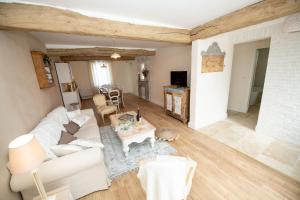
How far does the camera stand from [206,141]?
281 centimetres

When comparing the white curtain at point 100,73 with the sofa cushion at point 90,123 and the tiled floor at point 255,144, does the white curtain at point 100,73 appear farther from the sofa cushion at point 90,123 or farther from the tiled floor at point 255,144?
the tiled floor at point 255,144

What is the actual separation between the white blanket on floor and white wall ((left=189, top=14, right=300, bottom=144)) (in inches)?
93.4

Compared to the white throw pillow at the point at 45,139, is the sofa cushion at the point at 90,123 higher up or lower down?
lower down

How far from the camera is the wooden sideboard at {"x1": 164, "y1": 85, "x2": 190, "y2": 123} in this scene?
141 inches

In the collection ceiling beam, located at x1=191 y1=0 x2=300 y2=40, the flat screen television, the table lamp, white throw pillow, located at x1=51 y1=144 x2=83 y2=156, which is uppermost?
ceiling beam, located at x1=191 y1=0 x2=300 y2=40

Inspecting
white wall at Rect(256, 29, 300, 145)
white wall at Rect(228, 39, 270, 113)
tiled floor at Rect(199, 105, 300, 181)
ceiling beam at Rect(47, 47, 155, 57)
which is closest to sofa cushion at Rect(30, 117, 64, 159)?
ceiling beam at Rect(47, 47, 155, 57)

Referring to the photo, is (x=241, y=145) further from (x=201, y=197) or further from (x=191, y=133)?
(x=201, y=197)

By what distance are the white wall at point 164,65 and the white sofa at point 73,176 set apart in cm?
358

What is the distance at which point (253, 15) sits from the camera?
5.69 feet

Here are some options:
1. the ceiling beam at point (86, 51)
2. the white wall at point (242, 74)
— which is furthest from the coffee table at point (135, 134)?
the white wall at point (242, 74)

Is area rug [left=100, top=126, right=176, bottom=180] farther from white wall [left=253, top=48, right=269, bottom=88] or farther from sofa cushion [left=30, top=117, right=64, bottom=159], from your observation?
white wall [left=253, top=48, right=269, bottom=88]

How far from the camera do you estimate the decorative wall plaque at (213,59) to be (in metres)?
3.02

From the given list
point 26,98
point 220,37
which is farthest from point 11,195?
point 220,37

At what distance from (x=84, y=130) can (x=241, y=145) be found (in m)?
3.28
